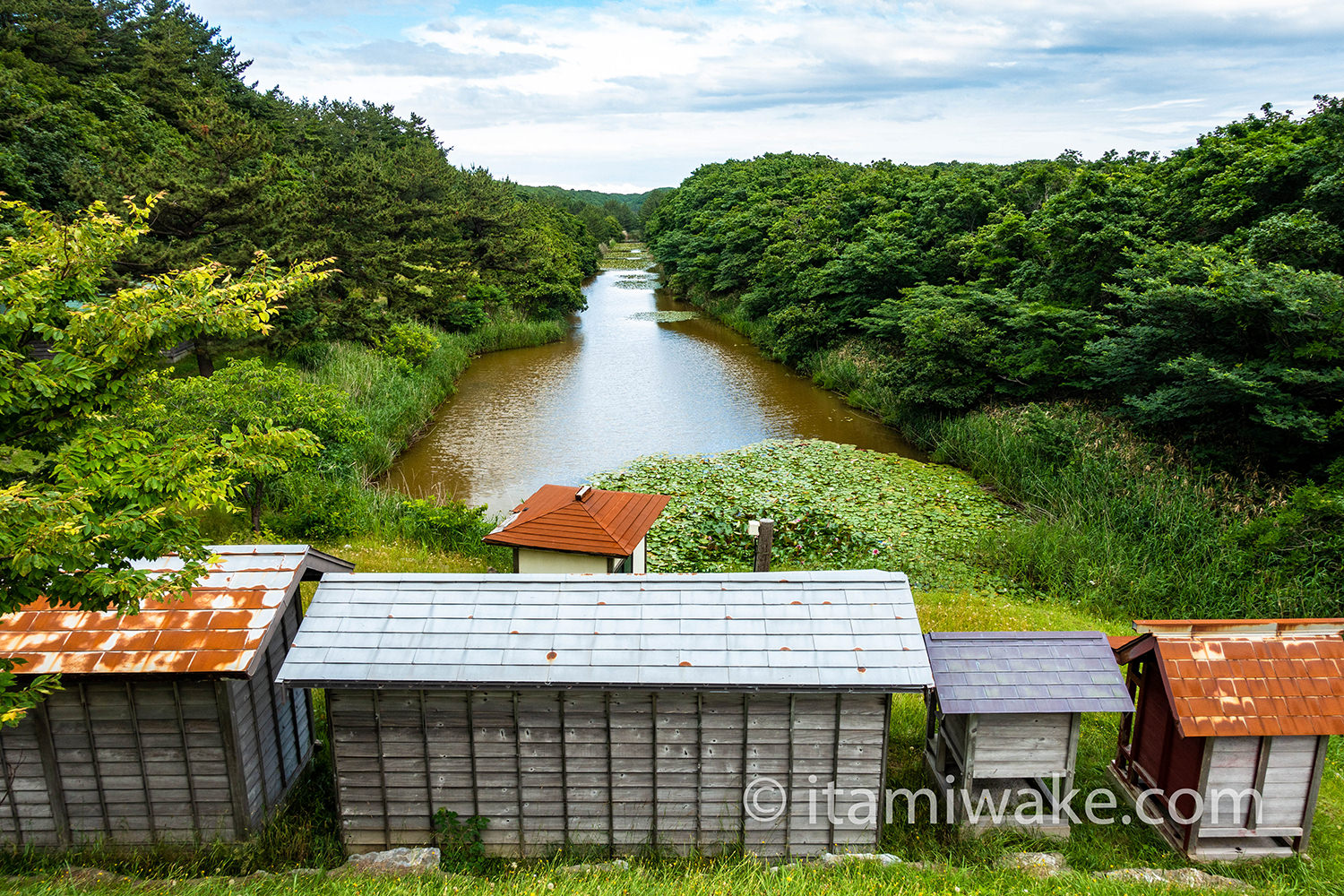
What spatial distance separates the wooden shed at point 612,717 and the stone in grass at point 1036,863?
3.85ft

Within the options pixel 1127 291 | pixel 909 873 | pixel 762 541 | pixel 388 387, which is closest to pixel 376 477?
pixel 388 387

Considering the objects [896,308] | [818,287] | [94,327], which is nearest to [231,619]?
[94,327]

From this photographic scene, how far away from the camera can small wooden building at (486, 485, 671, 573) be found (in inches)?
420

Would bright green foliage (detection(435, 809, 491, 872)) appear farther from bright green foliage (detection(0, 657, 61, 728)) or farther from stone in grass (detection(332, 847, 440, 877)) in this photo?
bright green foliage (detection(0, 657, 61, 728))

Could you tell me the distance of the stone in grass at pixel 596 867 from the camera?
21.7ft

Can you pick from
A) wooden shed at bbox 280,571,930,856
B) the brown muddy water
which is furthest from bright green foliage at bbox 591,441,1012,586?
wooden shed at bbox 280,571,930,856

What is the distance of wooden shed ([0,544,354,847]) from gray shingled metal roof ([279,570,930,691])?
704 mm

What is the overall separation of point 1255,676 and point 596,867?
6104mm

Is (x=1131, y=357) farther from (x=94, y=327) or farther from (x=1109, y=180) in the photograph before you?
(x=94, y=327)

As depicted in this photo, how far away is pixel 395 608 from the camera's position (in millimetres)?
7211

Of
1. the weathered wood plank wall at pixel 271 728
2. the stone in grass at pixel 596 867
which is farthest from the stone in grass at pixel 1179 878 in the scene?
the weathered wood plank wall at pixel 271 728

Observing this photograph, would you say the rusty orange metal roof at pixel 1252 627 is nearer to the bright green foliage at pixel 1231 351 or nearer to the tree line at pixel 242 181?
the bright green foliage at pixel 1231 351

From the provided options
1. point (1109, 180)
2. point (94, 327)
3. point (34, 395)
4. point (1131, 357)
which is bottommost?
point (1131, 357)

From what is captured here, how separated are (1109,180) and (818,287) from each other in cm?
1283
